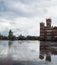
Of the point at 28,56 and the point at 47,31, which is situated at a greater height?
the point at 47,31

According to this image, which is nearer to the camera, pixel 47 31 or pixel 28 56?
pixel 28 56

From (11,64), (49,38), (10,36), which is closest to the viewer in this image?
(11,64)

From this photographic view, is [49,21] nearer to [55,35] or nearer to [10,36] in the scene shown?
[55,35]

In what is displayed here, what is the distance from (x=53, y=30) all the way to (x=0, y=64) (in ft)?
348

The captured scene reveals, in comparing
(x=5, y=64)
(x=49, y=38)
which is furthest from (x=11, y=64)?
(x=49, y=38)

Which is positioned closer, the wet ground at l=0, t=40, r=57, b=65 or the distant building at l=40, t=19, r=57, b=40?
the wet ground at l=0, t=40, r=57, b=65

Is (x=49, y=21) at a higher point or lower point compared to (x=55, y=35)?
higher

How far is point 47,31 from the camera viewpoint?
117250 millimetres

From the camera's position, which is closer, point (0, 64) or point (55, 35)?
point (0, 64)

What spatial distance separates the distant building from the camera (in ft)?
378

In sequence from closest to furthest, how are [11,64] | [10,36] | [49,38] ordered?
[11,64]
[49,38]
[10,36]

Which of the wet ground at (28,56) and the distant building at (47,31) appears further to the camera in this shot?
the distant building at (47,31)

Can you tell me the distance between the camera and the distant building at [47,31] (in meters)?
115

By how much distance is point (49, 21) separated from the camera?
117m
